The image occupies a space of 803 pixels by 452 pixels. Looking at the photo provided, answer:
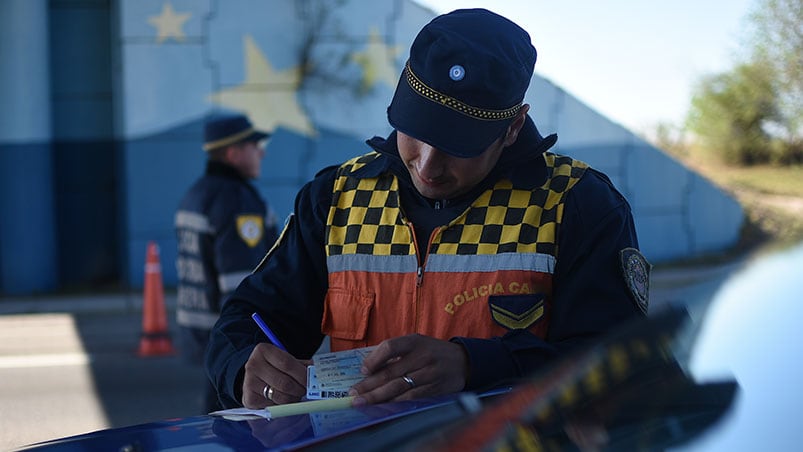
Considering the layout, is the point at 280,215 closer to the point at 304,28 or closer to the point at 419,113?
the point at 304,28

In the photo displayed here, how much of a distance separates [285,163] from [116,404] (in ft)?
19.7

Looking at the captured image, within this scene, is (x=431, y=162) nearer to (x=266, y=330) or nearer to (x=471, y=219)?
(x=471, y=219)

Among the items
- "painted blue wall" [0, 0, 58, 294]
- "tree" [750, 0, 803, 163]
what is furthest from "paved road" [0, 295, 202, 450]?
"tree" [750, 0, 803, 163]

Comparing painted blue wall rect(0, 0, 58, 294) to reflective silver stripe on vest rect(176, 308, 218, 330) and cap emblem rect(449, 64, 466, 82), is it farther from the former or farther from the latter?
cap emblem rect(449, 64, 466, 82)

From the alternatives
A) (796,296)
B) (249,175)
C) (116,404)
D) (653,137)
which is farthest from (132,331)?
(653,137)

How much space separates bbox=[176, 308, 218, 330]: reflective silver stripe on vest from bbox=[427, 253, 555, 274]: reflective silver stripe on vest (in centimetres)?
286

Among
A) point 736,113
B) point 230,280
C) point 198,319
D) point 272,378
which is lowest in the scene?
point 736,113

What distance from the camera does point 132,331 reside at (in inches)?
379

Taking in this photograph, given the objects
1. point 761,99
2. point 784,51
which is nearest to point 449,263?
point 784,51

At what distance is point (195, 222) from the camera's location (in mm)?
5000

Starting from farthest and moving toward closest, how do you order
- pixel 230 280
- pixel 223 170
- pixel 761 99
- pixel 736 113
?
pixel 736 113, pixel 761 99, pixel 223 170, pixel 230 280

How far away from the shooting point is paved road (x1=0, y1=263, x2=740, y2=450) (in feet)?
20.9

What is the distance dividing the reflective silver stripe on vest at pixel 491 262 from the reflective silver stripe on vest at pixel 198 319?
2.86m

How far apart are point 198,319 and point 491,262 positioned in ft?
9.83
